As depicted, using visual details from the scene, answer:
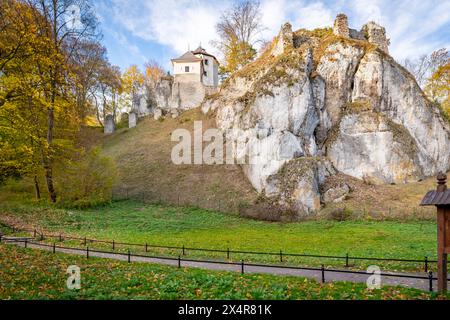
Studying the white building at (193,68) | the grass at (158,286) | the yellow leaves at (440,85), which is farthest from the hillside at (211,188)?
the grass at (158,286)

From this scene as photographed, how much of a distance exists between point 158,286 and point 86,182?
23.3 m

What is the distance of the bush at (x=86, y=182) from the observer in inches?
1133

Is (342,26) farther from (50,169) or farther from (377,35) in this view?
(50,169)

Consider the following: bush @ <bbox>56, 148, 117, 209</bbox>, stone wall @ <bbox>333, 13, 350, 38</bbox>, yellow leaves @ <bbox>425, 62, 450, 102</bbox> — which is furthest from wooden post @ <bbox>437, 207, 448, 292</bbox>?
yellow leaves @ <bbox>425, 62, 450, 102</bbox>

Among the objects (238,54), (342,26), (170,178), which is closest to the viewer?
(170,178)

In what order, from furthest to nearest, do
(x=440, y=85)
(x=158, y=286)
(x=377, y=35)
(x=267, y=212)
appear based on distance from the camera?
(x=440, y=85)
(x=377, y=35)
(x=267, y=212)
(x=158, y=286)

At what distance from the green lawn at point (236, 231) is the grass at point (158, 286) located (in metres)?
4.51

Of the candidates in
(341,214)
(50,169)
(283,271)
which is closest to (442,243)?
(283,271)

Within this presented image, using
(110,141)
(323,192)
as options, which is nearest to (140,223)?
(323,192)

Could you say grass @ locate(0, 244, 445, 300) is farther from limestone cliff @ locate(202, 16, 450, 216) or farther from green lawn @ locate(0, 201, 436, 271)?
limestone cliff @ locate(202, 16, 450, 216)

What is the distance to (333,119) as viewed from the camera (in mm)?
38344

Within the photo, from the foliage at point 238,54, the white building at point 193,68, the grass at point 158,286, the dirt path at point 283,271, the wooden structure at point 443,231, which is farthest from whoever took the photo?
the white building at point 193,68

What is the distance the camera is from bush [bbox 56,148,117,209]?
28781 millimetres

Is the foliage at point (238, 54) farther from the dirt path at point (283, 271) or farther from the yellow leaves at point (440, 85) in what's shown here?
the dirt path at point (283, 271)
